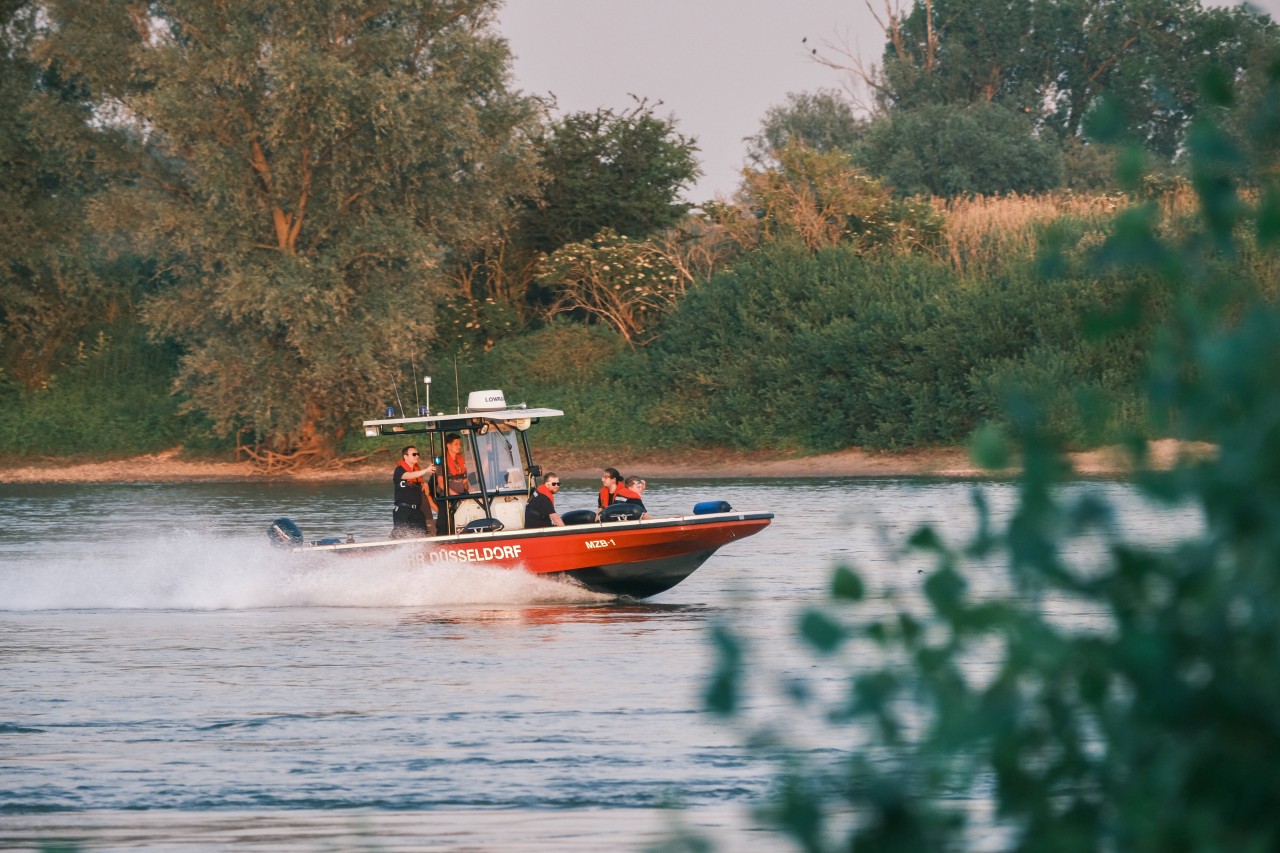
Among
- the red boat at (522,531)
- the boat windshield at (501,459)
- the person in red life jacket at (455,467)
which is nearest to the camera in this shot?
the red boat at (522,531)

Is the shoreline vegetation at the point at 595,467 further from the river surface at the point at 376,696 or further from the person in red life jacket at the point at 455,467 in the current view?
the person in red life jacket at the point at 455,467

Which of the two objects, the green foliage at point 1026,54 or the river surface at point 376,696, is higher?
A: the green foliage at point 1026,54

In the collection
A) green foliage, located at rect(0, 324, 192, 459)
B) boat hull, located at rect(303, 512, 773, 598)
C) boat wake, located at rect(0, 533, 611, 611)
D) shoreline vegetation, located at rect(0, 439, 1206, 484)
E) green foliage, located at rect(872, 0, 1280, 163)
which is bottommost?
boat wake, located at rect(0, 533, 611, 611)

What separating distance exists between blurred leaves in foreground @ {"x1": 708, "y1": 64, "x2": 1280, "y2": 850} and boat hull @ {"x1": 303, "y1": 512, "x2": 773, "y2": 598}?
607 inches

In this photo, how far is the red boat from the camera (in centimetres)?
1947

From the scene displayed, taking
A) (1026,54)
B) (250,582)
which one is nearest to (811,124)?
(1026,54)

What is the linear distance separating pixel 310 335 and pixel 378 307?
190 centimetres

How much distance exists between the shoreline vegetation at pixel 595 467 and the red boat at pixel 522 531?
2436cm

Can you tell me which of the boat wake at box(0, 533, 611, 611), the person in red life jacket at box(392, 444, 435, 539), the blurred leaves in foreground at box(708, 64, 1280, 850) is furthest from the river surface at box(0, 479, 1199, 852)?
the person in red life jacket at box(392, 444, 435, 539)

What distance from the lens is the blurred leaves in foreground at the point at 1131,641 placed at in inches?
129

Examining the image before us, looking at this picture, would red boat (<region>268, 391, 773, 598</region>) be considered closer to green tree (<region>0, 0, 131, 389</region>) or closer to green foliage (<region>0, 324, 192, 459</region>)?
green tree (<region>0, 0, 131, 389</region>)

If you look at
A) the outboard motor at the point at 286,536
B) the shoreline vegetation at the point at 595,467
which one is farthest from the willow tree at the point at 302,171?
the outboard motor at the point at 286,536

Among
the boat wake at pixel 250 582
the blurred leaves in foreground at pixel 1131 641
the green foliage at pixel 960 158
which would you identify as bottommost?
the boat wake at pixel 250 582

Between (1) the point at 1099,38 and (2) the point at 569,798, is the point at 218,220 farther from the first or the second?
(1) the point at 1099,38
